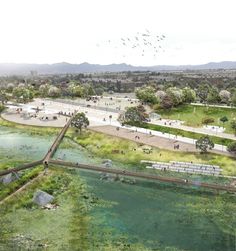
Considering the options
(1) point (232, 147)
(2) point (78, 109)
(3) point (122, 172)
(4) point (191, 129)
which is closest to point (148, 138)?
(4) point (191, 129)

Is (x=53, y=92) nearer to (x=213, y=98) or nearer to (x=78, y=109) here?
(x=78, y=109)

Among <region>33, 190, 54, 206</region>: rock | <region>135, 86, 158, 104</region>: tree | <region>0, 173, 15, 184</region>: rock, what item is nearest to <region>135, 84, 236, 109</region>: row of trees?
<region>135, 86, 158, 104</region>: tree

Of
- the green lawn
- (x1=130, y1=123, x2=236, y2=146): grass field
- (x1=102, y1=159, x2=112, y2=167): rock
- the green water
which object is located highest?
the green lawn

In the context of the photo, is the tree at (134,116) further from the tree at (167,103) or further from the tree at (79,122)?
the tree at (167,103)

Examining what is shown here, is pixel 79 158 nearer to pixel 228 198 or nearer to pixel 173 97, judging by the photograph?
pixel 228 198

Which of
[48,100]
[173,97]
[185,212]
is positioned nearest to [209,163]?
[185,212]

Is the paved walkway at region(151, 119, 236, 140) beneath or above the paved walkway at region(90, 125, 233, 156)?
above

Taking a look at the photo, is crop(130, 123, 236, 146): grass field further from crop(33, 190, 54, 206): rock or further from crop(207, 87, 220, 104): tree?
crop(33, 190, 54, 206): rock
